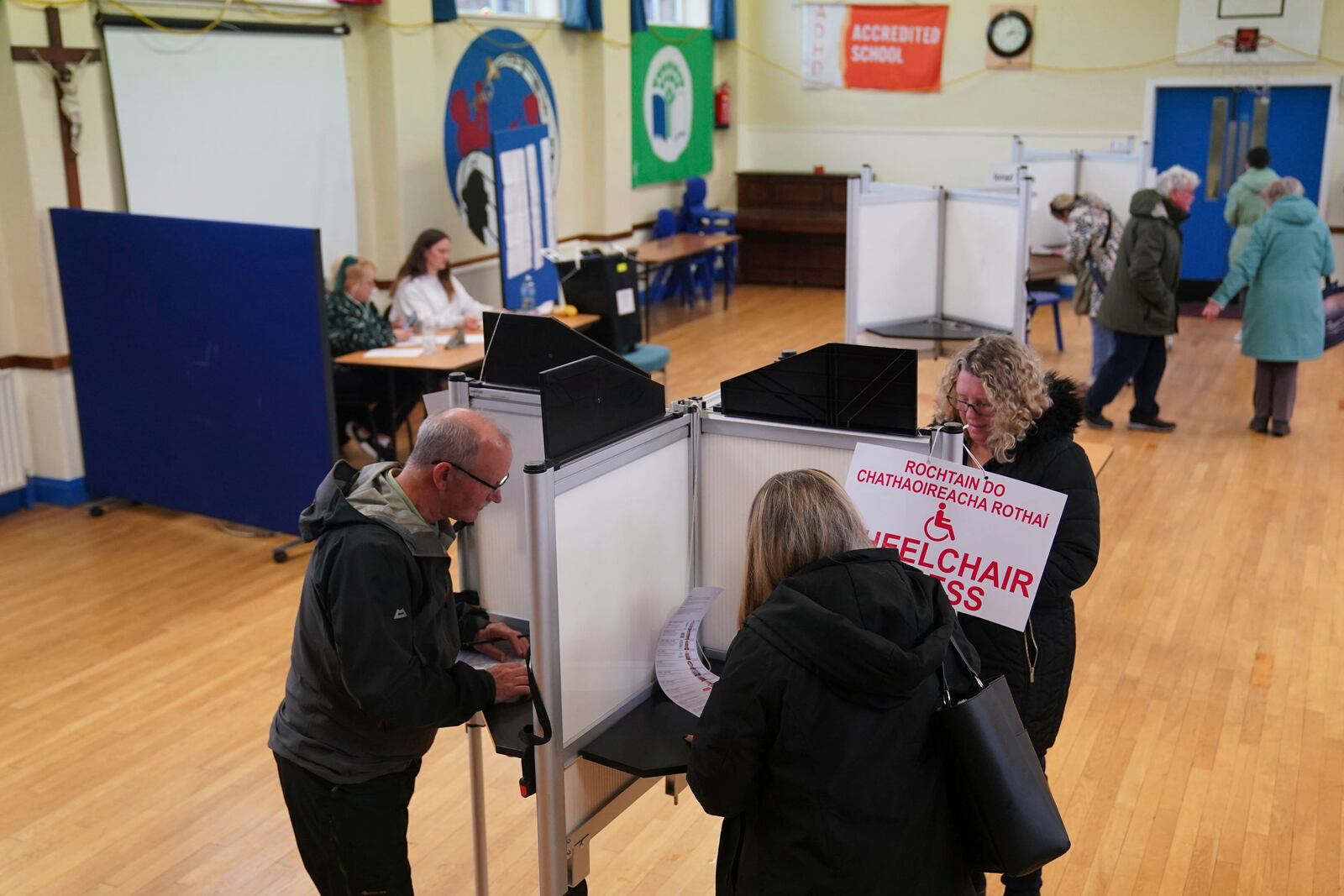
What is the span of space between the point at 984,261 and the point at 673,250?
15.6 feet

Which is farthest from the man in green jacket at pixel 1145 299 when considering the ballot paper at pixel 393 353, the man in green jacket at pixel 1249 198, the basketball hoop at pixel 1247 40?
the basketball hoop at pixel 1247 40

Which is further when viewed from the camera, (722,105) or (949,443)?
(722,105)

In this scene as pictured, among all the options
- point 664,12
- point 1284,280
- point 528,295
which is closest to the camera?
point 1284,280

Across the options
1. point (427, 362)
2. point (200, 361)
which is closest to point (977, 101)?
point (427, 362)

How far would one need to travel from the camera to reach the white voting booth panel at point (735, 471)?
2506mm

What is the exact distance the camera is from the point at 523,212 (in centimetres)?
796

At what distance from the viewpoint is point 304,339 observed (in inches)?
213

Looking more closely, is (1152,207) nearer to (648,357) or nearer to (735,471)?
(648,357)

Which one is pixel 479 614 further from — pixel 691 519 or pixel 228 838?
pixel 228 838

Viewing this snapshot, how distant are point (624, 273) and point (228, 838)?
4.32 meters

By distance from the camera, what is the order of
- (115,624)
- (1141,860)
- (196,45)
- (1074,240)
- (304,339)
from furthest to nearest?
(1074,240), (196,45), (304,339), (115,624), (1141,860)

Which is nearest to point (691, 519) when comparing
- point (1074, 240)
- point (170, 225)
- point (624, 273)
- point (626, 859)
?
point (626, 859)

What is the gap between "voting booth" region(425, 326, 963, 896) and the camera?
222cm

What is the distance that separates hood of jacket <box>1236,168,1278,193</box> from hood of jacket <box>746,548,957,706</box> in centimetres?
871
